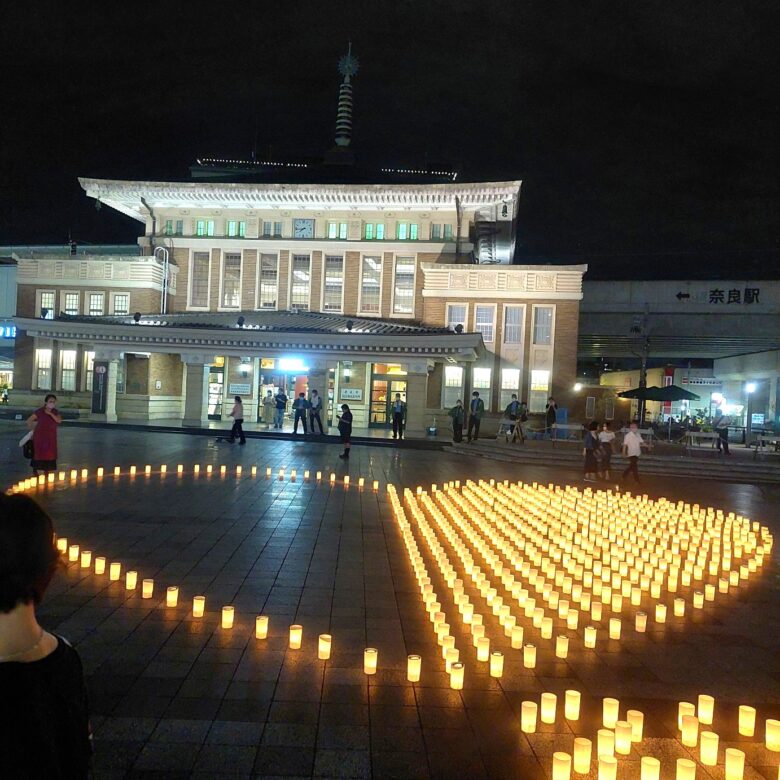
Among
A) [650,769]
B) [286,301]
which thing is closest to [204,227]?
[286,301]

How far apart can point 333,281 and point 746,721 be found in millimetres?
27776

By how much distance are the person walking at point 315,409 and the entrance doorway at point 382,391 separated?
175 inches

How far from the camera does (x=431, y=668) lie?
203 inches

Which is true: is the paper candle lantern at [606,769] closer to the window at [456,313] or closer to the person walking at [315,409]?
the person walking at [315,409]

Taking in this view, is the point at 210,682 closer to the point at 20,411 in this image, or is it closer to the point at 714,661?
the point at 714,661

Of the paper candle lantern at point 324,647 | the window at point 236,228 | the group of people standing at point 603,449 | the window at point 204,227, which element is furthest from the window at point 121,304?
the paper candle lantern at point 324,647

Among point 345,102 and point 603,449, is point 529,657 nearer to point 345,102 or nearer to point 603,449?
point 603,449

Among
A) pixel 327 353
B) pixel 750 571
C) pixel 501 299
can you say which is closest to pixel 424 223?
pixel 501 299

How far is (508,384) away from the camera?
28719mm

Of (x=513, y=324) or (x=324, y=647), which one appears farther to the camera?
(x=513, y=324)

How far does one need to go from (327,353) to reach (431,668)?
2089cm

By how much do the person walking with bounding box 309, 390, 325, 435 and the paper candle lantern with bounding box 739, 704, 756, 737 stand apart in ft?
68.4

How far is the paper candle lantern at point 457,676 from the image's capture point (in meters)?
4.77

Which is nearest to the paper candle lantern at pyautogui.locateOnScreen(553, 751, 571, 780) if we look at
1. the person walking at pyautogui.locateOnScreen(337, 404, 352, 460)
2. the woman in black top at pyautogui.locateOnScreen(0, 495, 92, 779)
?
the woman in black top at pyautogui.locateOnScreen(0, 495, 92, 779)
